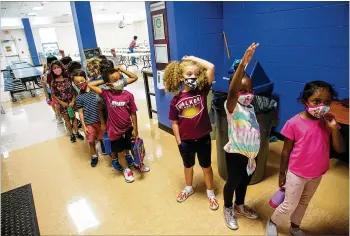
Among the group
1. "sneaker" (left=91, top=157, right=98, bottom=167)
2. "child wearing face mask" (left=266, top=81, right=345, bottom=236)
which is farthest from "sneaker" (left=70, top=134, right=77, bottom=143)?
"child wearing face mask" (left=266, top=81, right=345, bottom=236)

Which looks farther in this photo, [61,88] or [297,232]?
[61,88]

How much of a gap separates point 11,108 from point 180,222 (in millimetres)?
6226

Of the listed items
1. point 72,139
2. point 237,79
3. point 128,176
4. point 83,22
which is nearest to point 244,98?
point 237,79

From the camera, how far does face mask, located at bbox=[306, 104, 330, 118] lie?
51.6 inches

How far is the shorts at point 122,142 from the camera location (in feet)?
8.17

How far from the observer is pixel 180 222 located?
1.96 m

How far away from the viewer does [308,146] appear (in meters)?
1.38

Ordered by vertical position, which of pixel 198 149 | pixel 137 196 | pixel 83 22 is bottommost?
pixel 137 196

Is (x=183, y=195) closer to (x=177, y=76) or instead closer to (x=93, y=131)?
(x=177, y=76)

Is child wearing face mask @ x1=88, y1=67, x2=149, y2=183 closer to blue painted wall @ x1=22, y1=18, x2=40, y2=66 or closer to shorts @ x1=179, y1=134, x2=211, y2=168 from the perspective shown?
shorts @ x1=179, y1=134, x2=211, y2=168

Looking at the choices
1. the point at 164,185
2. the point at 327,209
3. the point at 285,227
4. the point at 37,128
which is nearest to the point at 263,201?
the point at 285,227

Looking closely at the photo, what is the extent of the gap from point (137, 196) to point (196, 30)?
2182mm

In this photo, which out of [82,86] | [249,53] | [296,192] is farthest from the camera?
[82,86]

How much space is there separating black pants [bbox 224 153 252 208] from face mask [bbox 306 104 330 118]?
51 cm
